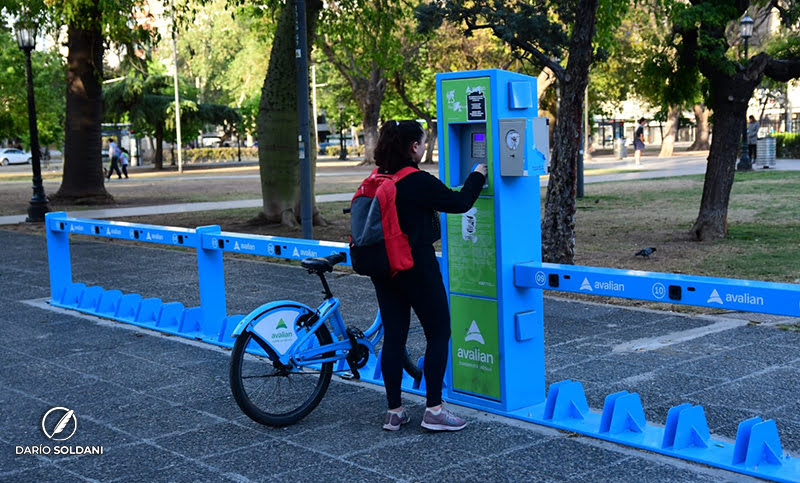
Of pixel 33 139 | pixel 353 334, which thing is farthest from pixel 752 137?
pixel 353 334

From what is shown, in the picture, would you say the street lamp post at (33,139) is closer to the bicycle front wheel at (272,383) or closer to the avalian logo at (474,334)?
the bicycle front wheel at (272,383)

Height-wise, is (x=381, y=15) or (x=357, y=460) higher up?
(x=381, y=15)

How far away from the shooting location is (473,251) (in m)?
5.41

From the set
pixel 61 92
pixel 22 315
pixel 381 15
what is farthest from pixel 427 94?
pixel 22 315

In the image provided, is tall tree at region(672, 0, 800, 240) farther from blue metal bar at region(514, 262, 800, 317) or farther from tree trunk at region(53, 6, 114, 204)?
tree trunk at region(53, 6, 114, 204)

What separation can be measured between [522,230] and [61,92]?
204ft

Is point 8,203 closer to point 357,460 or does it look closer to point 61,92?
point 357,460

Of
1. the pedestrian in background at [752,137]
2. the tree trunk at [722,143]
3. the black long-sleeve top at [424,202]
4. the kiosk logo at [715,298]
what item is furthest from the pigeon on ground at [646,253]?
the pedestrian in background at [752,137]

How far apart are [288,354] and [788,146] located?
37.5 m

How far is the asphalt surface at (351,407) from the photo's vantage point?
4.54m

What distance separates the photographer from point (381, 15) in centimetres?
1817

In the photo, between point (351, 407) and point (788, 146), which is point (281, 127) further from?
point (788, 146)

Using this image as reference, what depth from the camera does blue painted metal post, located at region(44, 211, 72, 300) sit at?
368 inches

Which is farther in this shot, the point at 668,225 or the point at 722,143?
the point at 668,225
